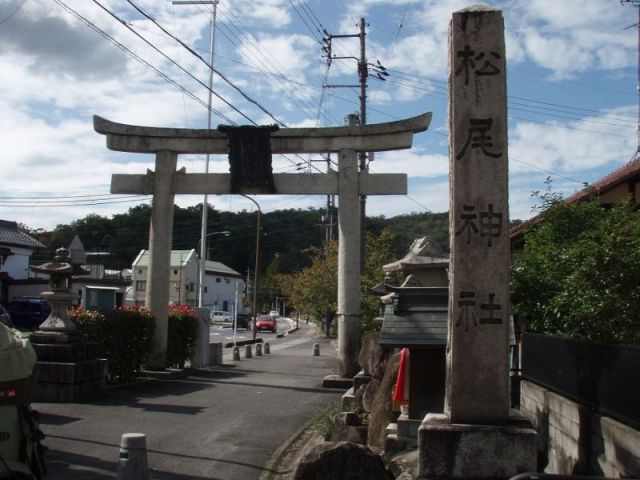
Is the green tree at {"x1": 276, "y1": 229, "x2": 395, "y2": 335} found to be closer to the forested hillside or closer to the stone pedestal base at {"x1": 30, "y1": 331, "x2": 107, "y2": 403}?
the forested hillside

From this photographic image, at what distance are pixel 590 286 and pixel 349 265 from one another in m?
9.70

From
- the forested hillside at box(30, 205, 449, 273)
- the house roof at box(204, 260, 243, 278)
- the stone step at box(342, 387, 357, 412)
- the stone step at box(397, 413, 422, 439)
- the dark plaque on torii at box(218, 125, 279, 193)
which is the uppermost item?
the forested hillside at box(30, 205, 449, 273)

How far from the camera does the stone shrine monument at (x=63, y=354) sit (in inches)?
478

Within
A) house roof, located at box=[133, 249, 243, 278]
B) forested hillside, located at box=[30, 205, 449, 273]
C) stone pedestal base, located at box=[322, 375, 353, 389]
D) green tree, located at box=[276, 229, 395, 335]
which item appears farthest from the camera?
forested hillside, located at box=[30, 205, 449, 273]

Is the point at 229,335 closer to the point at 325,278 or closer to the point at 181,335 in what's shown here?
the point at 325,278

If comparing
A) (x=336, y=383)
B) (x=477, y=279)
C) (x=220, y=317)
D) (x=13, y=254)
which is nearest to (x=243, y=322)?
(x=220, y=317)

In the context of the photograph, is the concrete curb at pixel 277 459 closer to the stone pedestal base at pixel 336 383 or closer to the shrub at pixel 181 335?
the stone pedestal base at pixel 336 383

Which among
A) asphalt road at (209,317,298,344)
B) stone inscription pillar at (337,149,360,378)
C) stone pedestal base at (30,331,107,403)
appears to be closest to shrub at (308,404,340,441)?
stone inscription pillar at (337,149,360,378)

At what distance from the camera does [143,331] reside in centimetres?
1636

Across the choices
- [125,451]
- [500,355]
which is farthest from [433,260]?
[125,451]

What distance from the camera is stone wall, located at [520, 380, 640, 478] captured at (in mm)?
5125

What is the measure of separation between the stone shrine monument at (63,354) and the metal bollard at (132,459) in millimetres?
6468

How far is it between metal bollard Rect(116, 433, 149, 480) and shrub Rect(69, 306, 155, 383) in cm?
851

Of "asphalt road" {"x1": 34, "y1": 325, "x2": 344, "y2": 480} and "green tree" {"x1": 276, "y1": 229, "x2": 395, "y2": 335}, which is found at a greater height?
"green tree" {"x1": 276, "y1": 229, "x2": 395, "y2": 335}
